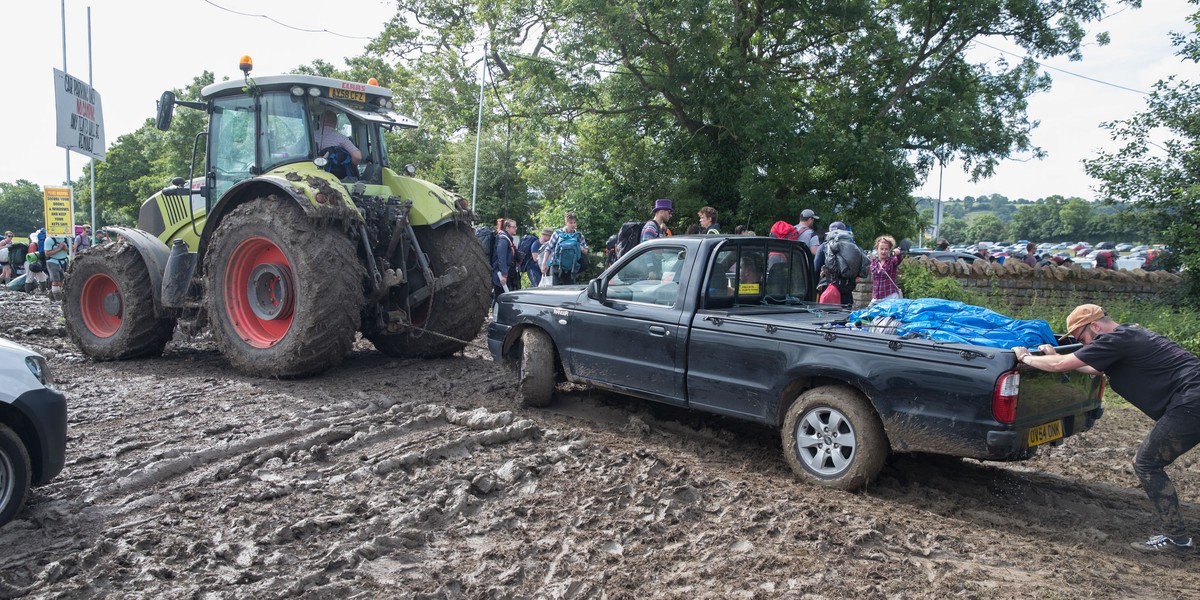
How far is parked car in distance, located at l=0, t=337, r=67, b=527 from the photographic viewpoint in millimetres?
4312

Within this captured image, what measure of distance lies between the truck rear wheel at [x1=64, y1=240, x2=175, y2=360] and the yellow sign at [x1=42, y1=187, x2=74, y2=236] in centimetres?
1362

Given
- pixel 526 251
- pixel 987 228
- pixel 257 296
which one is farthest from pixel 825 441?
pixel 987 228

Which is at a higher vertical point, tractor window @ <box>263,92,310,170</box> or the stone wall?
tractor window @ <box>263,92,310,170</box>

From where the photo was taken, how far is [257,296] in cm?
834

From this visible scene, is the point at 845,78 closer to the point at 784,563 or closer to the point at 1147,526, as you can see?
the point at 1147,526

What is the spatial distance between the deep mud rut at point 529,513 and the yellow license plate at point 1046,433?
19.6 inches

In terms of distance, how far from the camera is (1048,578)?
416 centimetres

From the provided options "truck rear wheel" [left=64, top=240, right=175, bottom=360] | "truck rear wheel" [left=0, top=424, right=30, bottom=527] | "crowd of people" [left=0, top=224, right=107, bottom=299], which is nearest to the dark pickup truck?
"truck rear wheel" [left=0, top=424, right=30, bottom=527]

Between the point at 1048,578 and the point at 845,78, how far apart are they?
46.8 feet

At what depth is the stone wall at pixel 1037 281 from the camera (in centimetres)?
1316

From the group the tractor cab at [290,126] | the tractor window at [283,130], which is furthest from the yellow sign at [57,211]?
the tractor window at [283,130]

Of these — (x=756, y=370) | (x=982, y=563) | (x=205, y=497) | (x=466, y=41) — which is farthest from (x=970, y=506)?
(x=466, y=41)

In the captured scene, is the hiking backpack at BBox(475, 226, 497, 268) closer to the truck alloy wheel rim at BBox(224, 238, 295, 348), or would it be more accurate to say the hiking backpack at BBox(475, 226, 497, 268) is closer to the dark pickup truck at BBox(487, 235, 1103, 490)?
the truck alloy wheel rim at BBox(224, 238, 295, 348)

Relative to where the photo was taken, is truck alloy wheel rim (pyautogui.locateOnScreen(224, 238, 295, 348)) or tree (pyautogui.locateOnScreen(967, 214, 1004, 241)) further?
tree (pyautogui.locateOnScreen(967, 214, 1004, 241))
